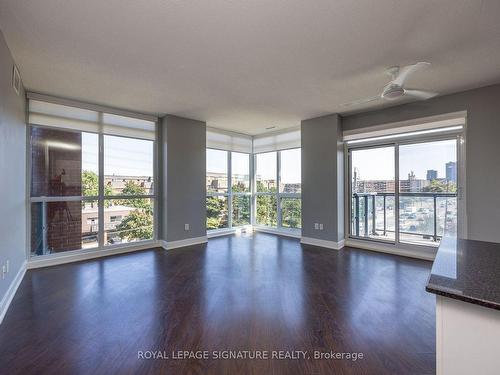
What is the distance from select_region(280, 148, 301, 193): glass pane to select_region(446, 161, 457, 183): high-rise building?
279 centimetres

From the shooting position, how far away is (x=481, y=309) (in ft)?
2.93

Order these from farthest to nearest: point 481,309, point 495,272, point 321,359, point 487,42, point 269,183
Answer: point 269,183 < point 487,42 < point 321,359 < point 495,272 < point 481,309

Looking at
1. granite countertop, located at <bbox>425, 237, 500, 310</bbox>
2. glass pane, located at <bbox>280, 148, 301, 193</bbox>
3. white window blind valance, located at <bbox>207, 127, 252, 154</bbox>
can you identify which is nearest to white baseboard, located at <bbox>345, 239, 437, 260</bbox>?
glass pane, located at <bbox>280, 148, 301, 193</bbox>

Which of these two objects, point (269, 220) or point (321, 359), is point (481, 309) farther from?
point (269, 220)

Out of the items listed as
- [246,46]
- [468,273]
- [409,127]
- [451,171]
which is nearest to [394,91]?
[409,127]

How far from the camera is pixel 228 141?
6293mm

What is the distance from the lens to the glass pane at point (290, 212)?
600 cm

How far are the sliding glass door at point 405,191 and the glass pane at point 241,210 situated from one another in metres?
2.81

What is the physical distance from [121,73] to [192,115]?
1.92 metres

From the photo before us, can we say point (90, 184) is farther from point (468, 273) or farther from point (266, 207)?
point (468, 273)

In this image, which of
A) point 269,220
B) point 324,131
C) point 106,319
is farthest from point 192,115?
point 106,319

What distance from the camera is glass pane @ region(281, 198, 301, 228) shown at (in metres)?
6.00

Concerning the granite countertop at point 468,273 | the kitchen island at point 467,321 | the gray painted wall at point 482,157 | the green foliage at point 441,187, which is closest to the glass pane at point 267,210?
the green foliage at point 441,187

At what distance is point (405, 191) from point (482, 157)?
1206 mm
